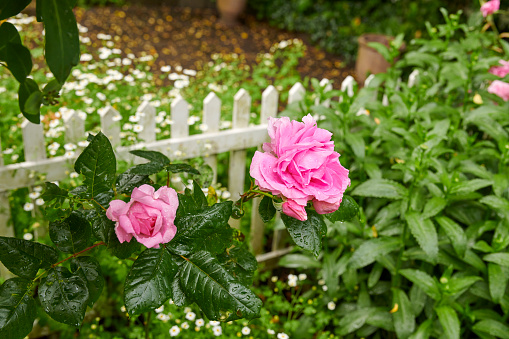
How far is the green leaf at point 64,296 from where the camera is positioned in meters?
1.10

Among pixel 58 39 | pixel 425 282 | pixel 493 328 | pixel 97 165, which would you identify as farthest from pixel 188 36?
pixel 58 39

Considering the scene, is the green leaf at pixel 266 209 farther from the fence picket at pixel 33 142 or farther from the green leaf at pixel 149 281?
the fence picket at pixel 33 142

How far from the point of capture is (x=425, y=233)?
203cm

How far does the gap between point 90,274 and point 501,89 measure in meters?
2.36

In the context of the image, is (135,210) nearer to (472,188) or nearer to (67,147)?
(67,147)

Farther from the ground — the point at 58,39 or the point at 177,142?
the point at 58,39

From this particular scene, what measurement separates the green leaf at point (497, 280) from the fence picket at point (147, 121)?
159 centimetres

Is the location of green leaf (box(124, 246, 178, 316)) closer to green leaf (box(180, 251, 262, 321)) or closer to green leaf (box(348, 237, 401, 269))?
green leaf (box(180, 251, 262, 321))

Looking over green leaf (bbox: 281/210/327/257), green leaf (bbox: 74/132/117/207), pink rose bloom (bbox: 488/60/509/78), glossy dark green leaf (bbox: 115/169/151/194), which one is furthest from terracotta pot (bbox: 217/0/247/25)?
green leaf (bbox: 281/210/327/257)

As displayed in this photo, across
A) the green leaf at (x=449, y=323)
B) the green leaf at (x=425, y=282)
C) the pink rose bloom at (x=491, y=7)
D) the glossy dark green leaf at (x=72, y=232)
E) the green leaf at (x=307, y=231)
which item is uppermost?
the pink rose bloom at (x=491, y=7)

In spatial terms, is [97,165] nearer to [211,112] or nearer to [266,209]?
[266,209]

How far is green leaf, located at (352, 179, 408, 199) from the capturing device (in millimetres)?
2131

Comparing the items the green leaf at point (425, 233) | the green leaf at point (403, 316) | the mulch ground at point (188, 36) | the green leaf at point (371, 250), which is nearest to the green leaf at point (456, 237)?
the green leaf at point (425, 233)

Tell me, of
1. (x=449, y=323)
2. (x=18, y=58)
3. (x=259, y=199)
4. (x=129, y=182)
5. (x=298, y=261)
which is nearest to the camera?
(x=18, y=58)
